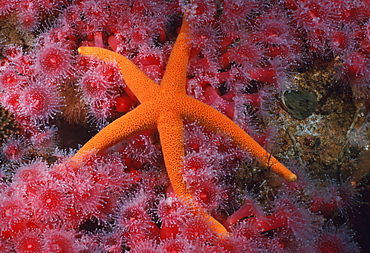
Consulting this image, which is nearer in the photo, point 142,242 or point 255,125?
point 142,242

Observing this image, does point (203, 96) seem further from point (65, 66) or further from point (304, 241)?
point (304, 241)

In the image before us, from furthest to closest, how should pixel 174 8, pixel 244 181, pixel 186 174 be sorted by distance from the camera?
pixel 174 8
pixel 244 181
pixel 186 174

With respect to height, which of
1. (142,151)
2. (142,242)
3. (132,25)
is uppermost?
(132,25)

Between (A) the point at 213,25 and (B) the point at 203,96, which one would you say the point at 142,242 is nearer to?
(B) the point at 203,96

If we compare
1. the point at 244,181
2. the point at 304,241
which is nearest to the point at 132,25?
the point at 244,181

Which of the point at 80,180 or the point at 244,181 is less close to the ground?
the point at 80,180

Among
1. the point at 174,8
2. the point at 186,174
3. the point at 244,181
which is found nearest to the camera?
the point at 186,174

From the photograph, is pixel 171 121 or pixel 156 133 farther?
pixel 156 133

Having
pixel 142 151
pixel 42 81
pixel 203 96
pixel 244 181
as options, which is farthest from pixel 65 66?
pixel 244 181

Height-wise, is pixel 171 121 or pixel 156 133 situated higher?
pixel 156 133
